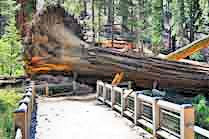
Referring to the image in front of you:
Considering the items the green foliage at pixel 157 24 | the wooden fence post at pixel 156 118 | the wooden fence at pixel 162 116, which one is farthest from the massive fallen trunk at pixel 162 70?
the green foliage at pixel 157 24

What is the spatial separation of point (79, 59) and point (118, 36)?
2571cm

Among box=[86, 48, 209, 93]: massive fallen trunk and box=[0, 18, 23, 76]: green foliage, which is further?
box=[0, 18, 23, 76]: green foliage

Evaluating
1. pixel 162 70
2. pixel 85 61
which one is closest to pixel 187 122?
pixel 162 70

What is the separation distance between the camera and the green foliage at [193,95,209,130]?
31.9 ft

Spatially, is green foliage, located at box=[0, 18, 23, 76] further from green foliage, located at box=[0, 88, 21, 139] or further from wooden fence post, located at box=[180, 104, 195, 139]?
wooden fence post, located at box=[180, 104, 195, 139]

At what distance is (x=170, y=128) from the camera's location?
645 centimetres

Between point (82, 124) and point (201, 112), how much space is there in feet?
17.3

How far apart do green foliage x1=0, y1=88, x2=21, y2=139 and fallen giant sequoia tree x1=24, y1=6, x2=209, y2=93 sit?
6.90 ft

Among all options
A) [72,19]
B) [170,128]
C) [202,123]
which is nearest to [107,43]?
[72,19]

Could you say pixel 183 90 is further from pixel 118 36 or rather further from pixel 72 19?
pixel 118 36

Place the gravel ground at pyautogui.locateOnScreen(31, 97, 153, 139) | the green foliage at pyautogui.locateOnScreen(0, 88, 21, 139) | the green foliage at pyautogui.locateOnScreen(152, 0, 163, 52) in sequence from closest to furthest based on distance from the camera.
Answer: the gravel ground at pyautogui.locateOnScreen(31, 97, 153, 139), the green foliage at pyautogui.locateOnScreen(0, 88, 21, 139), the green foliage at pyautogui.locateOnScreen(152, 0, 163, 52)

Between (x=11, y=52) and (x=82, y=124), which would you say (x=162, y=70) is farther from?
(x=11, y=52)

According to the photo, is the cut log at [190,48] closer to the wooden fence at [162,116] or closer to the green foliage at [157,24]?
the wooden fence at [162,116]

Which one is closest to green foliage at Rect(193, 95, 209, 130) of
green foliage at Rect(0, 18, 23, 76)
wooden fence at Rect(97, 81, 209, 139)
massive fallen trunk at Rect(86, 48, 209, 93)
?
massive fallen trunk at Rect(86, 48, 209, 93)
